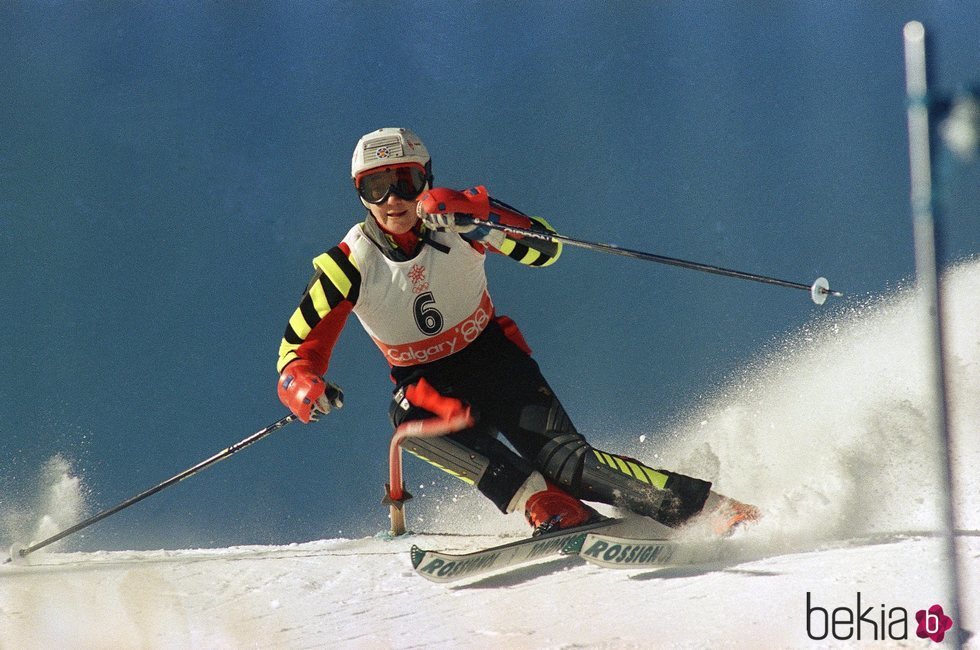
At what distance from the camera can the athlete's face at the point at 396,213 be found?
4043mm

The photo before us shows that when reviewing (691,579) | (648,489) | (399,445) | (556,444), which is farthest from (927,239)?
(399,445)

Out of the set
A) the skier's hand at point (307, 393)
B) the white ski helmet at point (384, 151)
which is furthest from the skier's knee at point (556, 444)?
the white ski helmet at point (384, 151)

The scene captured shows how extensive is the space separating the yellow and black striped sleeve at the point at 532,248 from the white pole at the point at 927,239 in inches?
87.3

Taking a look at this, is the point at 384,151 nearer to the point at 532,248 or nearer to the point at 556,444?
the point at 532,248

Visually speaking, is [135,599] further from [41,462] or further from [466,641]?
[41,462]

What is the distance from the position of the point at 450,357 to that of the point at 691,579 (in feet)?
4.49

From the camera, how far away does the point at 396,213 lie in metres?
4.05

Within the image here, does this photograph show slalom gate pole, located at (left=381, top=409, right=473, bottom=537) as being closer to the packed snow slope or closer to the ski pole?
the packed snow slope

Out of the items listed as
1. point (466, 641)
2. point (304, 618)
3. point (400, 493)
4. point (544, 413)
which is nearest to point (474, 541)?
point (400, 493)

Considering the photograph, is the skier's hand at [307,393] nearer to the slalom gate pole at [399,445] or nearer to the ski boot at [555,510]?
the slalom gate pole at [399,445]

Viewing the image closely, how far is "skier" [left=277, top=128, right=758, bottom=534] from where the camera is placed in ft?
13.1

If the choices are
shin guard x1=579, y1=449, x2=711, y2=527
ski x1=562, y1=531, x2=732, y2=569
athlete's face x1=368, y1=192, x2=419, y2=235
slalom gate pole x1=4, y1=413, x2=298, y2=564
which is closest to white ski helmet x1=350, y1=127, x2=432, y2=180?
athlete's face x1=368, y1=192, x2=419, y2=235

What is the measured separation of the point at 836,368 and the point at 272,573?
11.6ft

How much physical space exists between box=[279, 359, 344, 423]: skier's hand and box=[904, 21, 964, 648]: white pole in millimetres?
2332
